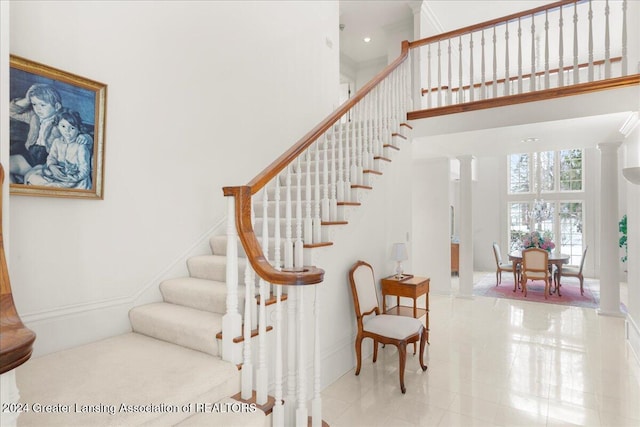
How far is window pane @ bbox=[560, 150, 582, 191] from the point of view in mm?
9508

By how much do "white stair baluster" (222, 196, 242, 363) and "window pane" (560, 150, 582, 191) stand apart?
1043cm

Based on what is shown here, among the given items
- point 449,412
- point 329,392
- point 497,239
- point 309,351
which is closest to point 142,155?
point 309,351

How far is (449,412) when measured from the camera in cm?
273

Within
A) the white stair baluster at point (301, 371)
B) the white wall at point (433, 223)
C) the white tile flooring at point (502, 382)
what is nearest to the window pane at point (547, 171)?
the white wall at point (433, 223)

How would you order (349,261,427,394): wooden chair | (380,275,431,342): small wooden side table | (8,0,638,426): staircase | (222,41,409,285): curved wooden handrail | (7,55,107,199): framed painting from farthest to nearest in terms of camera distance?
(380,275,431,342): small wooden side table
(349,261,427,394): wooden chair
(7,55,107,199): framed painting
(222,41,409,285): curved wooden handrail
(8,0,638,426): staircase

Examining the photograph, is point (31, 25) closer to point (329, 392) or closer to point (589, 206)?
point (329, 392)

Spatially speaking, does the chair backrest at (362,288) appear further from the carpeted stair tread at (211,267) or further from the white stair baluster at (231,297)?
the white stair baluster at (231,297)

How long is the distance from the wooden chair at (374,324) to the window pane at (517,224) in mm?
8087

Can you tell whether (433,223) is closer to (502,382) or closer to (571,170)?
(502,382)

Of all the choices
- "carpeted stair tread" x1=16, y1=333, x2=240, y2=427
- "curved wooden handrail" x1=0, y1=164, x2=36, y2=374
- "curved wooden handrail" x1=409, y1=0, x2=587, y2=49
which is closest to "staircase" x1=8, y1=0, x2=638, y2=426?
"carpeted stair tread" x1=16, y1=333, x2=240, y2=427

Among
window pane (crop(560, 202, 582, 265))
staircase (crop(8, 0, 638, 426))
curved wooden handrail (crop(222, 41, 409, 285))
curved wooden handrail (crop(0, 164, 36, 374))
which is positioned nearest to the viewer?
curved wooden handrail (crop(0, 164, 36, 374))

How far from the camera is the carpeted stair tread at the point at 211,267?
2985 mm

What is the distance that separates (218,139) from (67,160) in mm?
1499

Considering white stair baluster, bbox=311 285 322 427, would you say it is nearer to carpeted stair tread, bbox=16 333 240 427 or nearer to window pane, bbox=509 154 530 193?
carpeted stair tread, bbox=16 333 240 427
